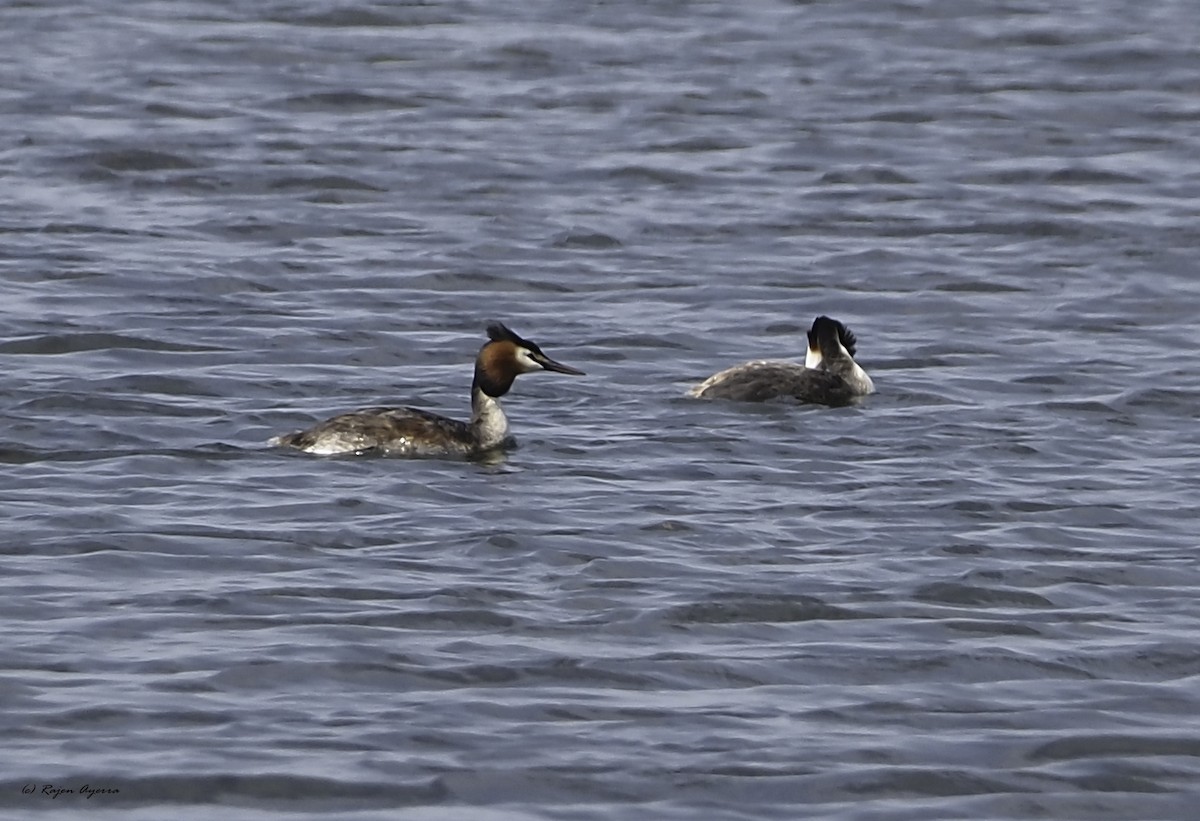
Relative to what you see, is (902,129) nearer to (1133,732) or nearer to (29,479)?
(29,479)

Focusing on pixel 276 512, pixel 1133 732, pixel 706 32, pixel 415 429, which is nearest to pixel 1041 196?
pixel 706 32

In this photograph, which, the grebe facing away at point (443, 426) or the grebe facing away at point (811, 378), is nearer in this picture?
the grebe facing away at point (443, 426)

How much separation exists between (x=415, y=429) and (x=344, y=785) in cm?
532

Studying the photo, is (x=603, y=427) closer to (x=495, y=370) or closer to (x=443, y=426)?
(x=495, y=370)

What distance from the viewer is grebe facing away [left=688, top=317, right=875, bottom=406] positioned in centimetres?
1523

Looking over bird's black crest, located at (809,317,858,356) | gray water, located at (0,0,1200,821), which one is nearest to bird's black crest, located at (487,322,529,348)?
gray water, located at (0,0,1200,821)

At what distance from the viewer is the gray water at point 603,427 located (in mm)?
9180

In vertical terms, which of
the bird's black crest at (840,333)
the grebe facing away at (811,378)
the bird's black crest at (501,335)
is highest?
the bird's black crest at (501,335)

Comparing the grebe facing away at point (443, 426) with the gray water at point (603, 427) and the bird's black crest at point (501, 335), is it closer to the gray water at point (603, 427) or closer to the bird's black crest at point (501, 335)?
the bird's black crest at point (501, 335)

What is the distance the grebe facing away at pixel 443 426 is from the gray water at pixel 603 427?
0.55ft

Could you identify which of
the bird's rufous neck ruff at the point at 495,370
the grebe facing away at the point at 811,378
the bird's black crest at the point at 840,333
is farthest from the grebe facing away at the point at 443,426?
the bird's black crest at the point at 840,333

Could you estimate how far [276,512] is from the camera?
12.4 metres

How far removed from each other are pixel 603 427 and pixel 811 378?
1.51 m

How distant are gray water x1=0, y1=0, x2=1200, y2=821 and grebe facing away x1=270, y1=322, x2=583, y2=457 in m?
0.17
